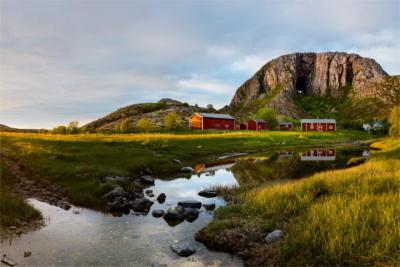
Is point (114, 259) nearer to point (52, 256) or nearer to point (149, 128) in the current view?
point (52, 256)

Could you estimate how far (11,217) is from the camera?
599 inches

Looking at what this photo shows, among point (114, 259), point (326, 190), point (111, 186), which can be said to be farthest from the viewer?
point (111, 186)

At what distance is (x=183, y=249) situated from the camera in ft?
40.0

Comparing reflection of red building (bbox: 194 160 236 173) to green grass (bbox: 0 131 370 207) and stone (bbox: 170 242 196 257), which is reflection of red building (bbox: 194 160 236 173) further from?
stone (bbox: 170 242 196 257)

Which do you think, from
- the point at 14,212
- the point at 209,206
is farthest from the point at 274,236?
the point at 14,212

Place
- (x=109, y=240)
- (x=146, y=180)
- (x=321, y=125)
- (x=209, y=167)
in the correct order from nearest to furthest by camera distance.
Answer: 1. (x=109, y=240)
2. (x=146, y=180)
3. (x=209, y=167)
4. (x=321, y=125)

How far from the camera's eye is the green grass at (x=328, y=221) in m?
9.84

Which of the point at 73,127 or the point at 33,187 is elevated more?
the point at 73,127

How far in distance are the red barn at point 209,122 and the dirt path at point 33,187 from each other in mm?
87777

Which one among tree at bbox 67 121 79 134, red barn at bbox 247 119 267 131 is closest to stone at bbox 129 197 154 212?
tree at bbox 67 121 79 134

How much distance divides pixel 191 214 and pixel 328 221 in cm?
797

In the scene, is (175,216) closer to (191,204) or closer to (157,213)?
(157,213)

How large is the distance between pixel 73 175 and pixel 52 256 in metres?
13.9

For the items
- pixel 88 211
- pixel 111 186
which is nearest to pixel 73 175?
pixel 111 186
